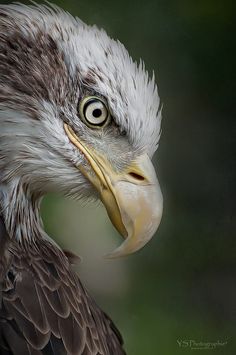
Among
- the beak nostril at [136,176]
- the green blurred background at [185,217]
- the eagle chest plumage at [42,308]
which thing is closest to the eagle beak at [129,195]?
the beak nostril at [136,176]

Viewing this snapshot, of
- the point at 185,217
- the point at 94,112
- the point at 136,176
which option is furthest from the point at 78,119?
the point at 185,217

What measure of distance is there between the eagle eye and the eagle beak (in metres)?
0.05

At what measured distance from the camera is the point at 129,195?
79.7 inches

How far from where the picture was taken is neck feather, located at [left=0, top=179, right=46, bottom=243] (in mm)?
2127

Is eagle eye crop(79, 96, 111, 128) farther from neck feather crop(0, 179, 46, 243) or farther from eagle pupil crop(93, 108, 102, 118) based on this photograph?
neck feather crop(0, 179, 46, 243)

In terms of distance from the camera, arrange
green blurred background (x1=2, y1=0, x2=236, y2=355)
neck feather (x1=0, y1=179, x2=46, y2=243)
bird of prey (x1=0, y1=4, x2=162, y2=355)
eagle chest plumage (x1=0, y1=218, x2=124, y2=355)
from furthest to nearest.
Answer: green blurred background (x1=2, y1=0, x2=236, y2=355) < neck feather (x1=0, y1=179, x2=46, y2=243) < bird of prey (x1=0, y1=4, x2=162, y2=355) < eagle chest plumage (x1=0, y1=218, x2=124, y2=355)

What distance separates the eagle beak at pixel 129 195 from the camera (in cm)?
201

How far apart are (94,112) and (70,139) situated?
0.09 meters

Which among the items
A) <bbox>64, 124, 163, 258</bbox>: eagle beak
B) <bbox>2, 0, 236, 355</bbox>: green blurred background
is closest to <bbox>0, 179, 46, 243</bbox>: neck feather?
<bbox>64, 124, 163, 258</bbox>: eagle beak

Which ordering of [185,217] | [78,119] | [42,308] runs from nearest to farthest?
[42,308]
[78,119]
[185,217]

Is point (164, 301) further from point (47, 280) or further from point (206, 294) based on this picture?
point (47, 280)

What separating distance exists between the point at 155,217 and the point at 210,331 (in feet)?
4.36

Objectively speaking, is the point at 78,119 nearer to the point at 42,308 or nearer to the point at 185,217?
the point at 42,308

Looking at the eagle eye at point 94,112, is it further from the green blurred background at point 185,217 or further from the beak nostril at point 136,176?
the green blurred background at point 185,217
